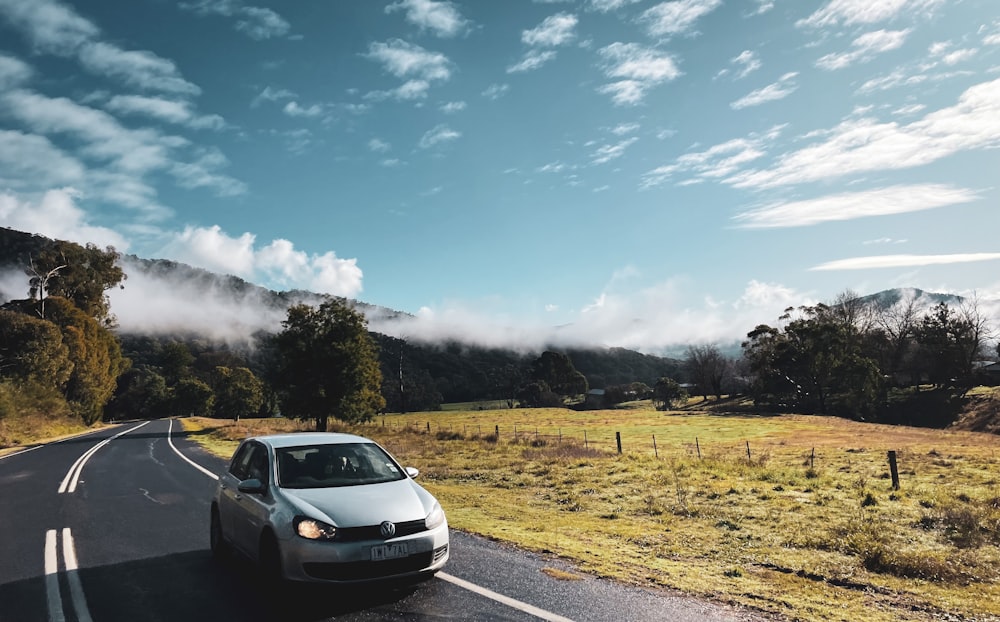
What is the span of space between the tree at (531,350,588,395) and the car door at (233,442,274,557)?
120116mm

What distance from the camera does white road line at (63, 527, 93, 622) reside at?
5.92 metres

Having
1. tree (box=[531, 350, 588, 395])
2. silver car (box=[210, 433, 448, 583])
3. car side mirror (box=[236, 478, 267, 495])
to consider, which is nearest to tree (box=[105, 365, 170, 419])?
tree (box=[531, 350, 588, 395])

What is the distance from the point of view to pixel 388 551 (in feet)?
18.7

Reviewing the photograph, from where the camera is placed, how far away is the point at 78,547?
28.6 feet

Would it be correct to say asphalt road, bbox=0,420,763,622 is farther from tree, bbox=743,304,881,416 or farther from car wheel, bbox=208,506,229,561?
tree, bbox=743,304,881,416

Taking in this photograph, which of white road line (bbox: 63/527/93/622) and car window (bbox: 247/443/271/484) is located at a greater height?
car window (bbox: 247/443/271/484)

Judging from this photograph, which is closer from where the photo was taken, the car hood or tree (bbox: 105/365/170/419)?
the car hood

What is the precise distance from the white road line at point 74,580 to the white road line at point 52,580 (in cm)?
12

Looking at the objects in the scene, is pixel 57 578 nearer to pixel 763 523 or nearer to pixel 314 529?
pixel 314 529

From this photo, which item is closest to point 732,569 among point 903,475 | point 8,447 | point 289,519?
point 289,519

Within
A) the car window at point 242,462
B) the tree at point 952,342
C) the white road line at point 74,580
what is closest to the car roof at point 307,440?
the car window at point 242,462

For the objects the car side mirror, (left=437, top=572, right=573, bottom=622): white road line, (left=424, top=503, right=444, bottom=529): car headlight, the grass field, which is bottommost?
the grass field

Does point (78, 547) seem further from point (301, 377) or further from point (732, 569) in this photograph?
point (301, 377)

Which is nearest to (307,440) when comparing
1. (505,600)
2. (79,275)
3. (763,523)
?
(505,600)
